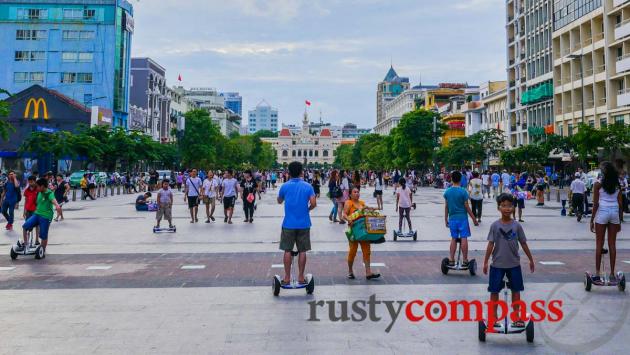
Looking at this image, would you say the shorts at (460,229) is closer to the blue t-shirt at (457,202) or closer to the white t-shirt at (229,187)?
the blue t-shirt at (457,202)

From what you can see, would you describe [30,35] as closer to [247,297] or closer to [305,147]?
[247,297]

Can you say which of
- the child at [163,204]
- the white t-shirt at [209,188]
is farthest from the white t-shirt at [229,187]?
the child at [163,204]

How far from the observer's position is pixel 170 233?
14891 mm

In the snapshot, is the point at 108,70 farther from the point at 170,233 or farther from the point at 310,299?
the point at 310,299

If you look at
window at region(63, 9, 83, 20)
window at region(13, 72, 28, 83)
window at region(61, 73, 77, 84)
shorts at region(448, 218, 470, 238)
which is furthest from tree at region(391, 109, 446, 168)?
shorts at region(448, 218, 470, 238)

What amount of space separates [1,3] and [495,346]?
79.4 meters

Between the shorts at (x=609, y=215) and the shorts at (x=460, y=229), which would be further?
the shorts at (x=460, y=229)

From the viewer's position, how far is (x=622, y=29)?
39.6 meters

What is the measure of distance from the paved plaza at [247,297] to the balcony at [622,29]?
31.5 m

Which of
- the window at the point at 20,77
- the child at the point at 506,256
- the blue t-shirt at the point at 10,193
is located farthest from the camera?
the window at the point at 20,77

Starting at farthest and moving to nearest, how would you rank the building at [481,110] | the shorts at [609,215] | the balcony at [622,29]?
the building at [481,110] < the balcony at [622,29] < the shorts at [609,215]

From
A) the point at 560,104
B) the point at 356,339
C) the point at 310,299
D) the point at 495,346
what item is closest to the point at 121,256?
the point at 310,299

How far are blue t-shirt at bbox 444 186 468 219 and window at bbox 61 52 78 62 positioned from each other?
69210 millimetres

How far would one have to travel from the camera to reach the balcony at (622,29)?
38906 mm
